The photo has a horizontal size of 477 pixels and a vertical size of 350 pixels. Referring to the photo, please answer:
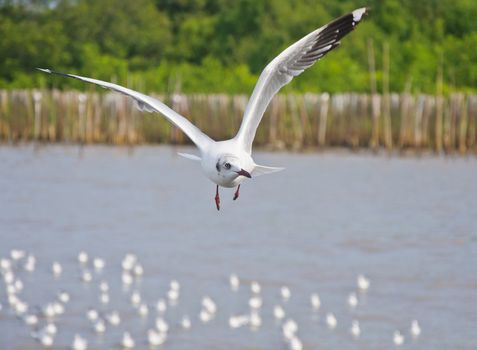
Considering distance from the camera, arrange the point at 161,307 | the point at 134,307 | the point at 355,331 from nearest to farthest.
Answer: the point at 355,331, the point at 161,307, the point at 134,307

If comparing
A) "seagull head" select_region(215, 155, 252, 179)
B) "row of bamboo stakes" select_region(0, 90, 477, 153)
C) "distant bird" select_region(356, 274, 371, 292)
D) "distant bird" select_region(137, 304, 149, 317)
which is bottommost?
"distant bird" select_region(137, 304, 149, 317)

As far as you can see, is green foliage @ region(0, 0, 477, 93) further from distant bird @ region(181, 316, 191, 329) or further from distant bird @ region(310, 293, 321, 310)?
distant bird @ region(181, 316, 191, 329)

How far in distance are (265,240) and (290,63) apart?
1503 centimetres

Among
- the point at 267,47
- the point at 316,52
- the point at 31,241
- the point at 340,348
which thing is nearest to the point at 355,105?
the point at 267,47

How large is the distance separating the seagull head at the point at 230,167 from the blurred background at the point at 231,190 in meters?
7.43

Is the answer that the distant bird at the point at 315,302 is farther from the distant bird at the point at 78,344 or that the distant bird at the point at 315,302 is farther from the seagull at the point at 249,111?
the seagull at the point at 249,111

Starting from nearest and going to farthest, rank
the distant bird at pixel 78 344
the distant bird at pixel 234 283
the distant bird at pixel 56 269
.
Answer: the distant bird at pixel 78 344
the distant bird at pixel 234 283
the distant bird at pixel 56 269

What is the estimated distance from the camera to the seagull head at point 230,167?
7.95m

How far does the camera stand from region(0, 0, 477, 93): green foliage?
145 feet

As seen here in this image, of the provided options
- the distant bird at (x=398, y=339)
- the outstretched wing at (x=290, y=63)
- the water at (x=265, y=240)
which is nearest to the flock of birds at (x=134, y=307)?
the distant bird at (x=398, y=339)

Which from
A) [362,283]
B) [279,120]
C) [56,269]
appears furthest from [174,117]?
[279,120]

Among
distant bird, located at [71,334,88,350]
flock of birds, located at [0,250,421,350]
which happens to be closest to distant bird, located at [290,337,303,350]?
flock of birds, located at [0,250,421,350]

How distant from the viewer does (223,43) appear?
4866cm

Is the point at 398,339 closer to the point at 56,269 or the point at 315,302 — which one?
the point at 315,302
